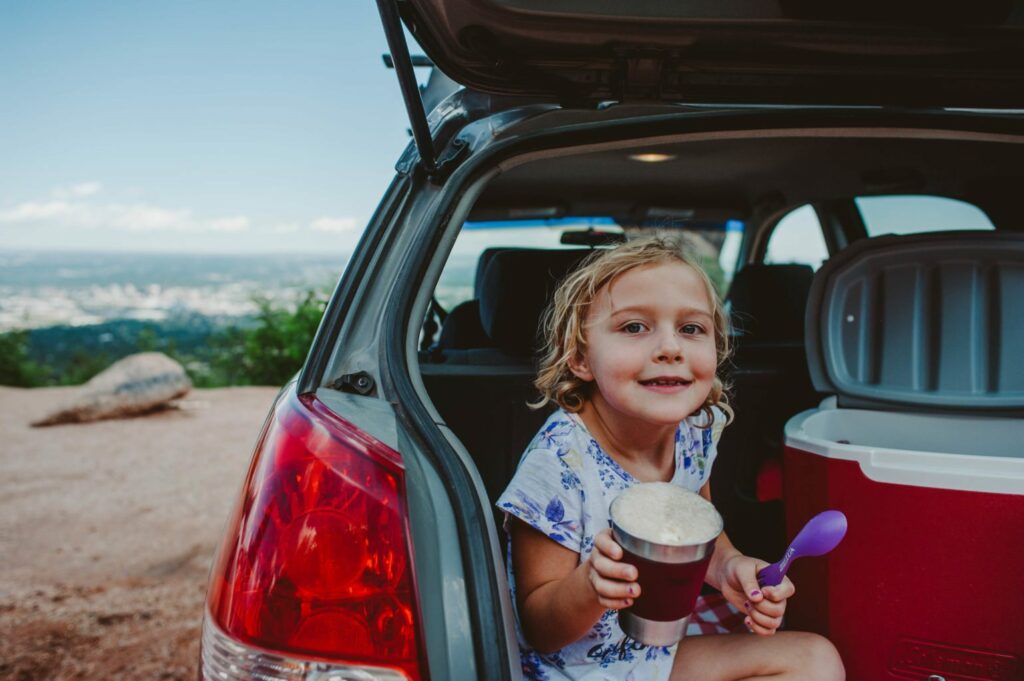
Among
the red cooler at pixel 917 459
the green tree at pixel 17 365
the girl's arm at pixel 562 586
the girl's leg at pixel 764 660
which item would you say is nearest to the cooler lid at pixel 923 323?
the red cooler at pixel 917 459

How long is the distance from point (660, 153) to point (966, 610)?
1.98 metres

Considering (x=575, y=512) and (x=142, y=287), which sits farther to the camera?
(x=142, y=287)

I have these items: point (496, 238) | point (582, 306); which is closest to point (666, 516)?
point (582, 306)

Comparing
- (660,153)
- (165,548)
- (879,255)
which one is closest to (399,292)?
(879,255)

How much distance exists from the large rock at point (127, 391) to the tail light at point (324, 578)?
8.03 metres

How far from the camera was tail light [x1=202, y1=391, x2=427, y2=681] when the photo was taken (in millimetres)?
801

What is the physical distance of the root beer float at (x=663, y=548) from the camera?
0.80 metres

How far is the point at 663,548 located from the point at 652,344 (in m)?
0.45

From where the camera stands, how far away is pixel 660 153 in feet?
8.98

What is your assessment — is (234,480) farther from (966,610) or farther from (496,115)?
(966,610)

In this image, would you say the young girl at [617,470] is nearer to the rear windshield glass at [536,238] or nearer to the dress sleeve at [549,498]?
the dress sleeve at [549,498]

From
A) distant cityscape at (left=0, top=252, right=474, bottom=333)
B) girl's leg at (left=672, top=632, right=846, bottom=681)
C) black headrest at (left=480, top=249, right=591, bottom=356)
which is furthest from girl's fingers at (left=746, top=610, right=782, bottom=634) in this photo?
distant cityscape at (left=0, top=252, right=474, bottom=333)

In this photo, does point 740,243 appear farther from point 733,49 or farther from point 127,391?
point 127,391

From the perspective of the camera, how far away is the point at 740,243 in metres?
3.83
